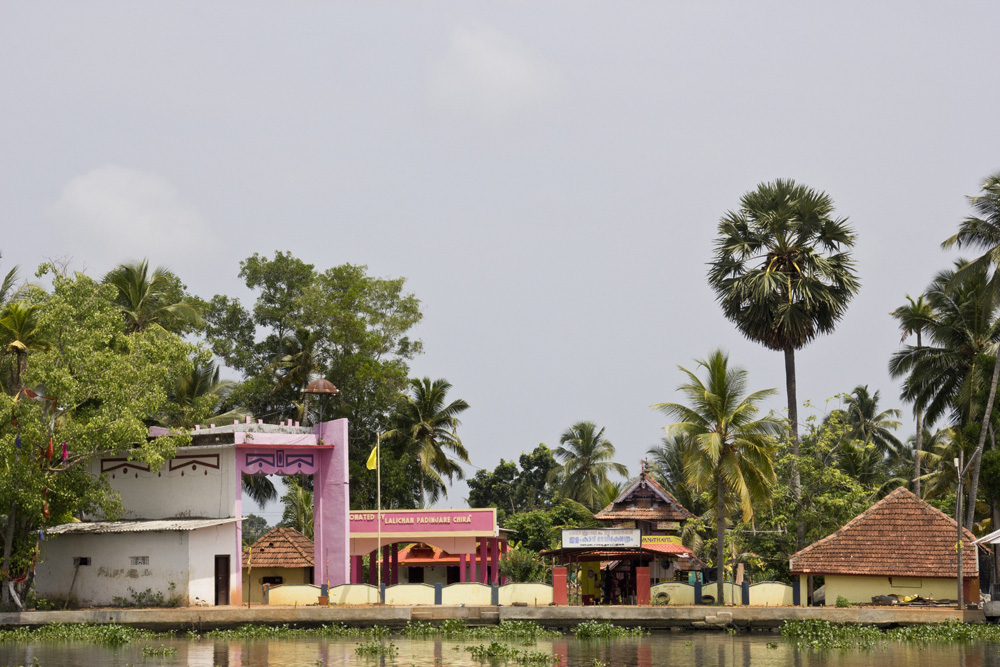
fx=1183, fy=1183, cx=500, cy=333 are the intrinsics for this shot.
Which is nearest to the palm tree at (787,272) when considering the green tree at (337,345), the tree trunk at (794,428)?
the tree trunk at (794,428)

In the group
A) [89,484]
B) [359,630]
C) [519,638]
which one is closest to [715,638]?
[519,638]

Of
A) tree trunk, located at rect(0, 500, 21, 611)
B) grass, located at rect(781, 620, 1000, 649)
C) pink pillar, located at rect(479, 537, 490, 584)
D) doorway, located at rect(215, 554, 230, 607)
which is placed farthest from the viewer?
pink pillar, located at rect(479, 537, 490, 584)

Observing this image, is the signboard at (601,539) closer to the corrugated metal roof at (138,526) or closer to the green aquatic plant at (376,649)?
the green aquatic plant at (376,649)

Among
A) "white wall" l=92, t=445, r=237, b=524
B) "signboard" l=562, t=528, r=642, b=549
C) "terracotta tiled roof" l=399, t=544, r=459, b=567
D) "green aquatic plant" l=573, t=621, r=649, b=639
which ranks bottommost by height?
"green aquatic plant" l=573, t=621, r=649, b=639

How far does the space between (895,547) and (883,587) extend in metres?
1.31

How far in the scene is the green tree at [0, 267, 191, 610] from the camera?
1374 inches

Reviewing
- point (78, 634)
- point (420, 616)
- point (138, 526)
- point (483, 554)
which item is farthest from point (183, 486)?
point (483, 554)

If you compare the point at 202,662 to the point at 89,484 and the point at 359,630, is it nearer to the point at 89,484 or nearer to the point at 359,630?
the point at 359,630

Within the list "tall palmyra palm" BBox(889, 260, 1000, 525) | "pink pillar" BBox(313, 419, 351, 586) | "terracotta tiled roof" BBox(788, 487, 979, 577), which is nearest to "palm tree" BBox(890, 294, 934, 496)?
"tall palmyra palm" BBox(889, 260, 1000, 525)

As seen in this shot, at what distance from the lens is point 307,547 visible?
149 feet

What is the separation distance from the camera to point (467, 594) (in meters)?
38.2

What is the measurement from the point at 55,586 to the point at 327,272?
21010 millimetres

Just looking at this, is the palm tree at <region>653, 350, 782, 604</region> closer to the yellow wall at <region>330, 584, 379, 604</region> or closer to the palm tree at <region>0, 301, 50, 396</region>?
the yellow wall at <region>330, 584, 379, 604</region>

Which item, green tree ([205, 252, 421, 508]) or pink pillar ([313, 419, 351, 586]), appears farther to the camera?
green tree ([205, 252, 421, 508])
